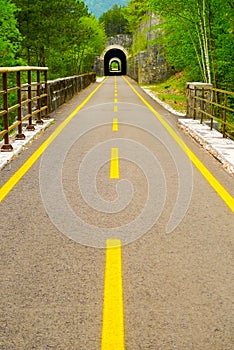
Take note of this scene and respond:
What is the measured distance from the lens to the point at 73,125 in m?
15.4

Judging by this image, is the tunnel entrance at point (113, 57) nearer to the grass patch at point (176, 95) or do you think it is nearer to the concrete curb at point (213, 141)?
the grass patch at point (176, 95)

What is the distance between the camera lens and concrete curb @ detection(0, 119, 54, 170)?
952 centimetres

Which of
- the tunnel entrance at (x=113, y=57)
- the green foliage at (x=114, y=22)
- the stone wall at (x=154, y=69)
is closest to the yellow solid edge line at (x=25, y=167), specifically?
the stone wall at (x=154, y=69)

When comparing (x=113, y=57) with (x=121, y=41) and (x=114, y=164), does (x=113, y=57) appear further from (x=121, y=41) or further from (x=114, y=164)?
(x=114, y=164)

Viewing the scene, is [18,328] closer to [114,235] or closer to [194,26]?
[114,235]

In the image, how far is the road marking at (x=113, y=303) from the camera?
3.38m

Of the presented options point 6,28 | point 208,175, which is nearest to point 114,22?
point 6,28

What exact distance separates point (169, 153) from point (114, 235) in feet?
17.6

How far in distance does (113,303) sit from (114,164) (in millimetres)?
5561

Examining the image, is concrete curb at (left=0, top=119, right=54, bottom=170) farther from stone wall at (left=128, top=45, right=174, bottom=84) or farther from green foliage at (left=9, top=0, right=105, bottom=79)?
stone wall at (left=128, top=45, right=174, bottom=84)

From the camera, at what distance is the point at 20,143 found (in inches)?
447

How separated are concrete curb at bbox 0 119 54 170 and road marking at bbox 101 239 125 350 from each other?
4.64 m

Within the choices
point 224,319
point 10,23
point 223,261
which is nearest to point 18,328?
point 224,319

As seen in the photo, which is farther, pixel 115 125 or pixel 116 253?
pixel 115 125
